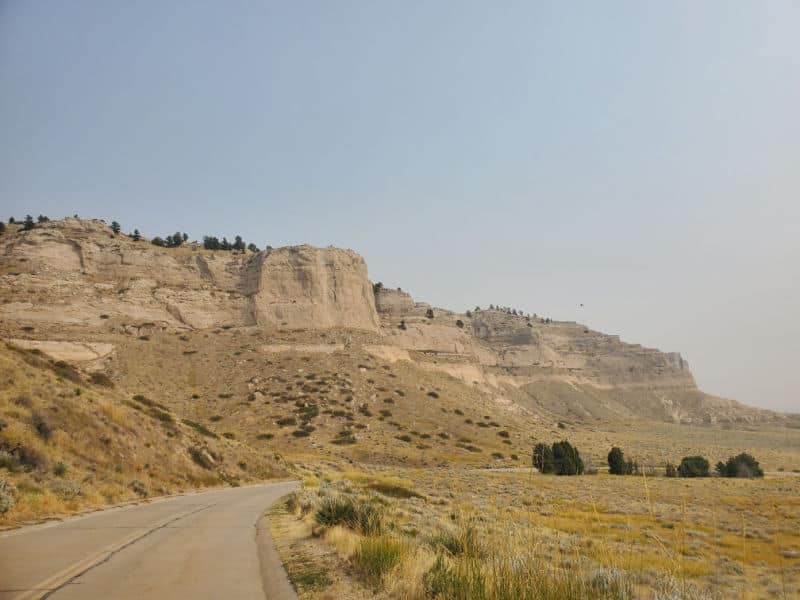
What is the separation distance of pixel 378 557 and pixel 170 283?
8949 cm

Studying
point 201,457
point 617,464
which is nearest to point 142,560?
point 201,457

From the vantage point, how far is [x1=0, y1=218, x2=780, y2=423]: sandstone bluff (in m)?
73.3

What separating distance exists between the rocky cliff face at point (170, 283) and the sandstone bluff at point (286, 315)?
201 millimetres

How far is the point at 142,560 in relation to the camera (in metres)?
8.81


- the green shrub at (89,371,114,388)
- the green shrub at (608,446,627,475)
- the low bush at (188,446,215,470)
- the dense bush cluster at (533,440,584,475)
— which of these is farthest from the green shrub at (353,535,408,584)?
the green shrub at (608,446,627,475)

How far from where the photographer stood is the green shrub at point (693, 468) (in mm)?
48156

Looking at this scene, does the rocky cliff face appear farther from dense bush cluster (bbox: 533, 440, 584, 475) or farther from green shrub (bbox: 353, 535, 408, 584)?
green shrub (bbox: 353, 535, 408, 584)

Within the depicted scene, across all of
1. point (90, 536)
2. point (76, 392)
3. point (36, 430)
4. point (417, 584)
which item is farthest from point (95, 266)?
point (417, 584)

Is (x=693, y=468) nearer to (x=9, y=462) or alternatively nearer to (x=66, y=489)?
(x=66, y=489)

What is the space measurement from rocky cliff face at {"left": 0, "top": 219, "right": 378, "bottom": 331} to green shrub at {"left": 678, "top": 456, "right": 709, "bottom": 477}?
202ft

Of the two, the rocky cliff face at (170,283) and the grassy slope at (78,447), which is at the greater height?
the rocky cliff face at (170,283)

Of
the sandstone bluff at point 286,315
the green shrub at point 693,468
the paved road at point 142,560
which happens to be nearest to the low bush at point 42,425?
the paved road at point 142,560

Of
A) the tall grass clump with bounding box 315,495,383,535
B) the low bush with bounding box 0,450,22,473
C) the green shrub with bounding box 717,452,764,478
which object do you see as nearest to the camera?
the tall grass clump with bounding box 315,495,383,535

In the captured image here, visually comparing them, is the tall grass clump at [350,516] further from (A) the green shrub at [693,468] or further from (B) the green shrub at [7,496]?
(A) the green shrub at [693,468]
